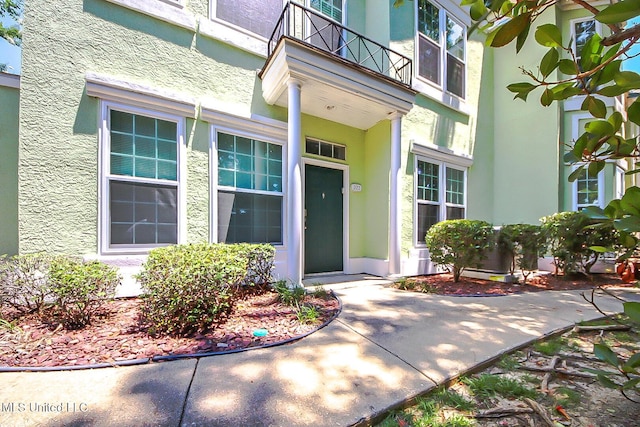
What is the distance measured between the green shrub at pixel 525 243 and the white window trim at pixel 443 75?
3.61 meters

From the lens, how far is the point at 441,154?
7.09m

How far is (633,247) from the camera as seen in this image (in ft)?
3.99

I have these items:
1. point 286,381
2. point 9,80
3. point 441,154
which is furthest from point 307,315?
point 441,154

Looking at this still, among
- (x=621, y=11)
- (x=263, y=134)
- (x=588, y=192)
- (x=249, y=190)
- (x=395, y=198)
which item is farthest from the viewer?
(x=588, y=192)

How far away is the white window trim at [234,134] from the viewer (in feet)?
15.4

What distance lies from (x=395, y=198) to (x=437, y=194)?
6.21 ft

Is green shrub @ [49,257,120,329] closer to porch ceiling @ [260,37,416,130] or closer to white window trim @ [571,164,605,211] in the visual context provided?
porch ceiling @ [260,37,416,130]

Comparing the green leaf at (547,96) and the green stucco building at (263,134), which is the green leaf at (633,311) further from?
the green stucco building at (263,134)

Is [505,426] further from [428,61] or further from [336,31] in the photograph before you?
[428,61]

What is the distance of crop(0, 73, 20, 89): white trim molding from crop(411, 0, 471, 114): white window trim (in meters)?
6.96

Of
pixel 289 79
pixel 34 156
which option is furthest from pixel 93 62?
pixel 289 79

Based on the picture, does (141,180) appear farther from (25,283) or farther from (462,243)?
(462,243)

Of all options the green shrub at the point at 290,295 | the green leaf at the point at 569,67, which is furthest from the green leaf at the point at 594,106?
the green shrub at the point at 290,295

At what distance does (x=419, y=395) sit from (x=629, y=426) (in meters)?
1.18
